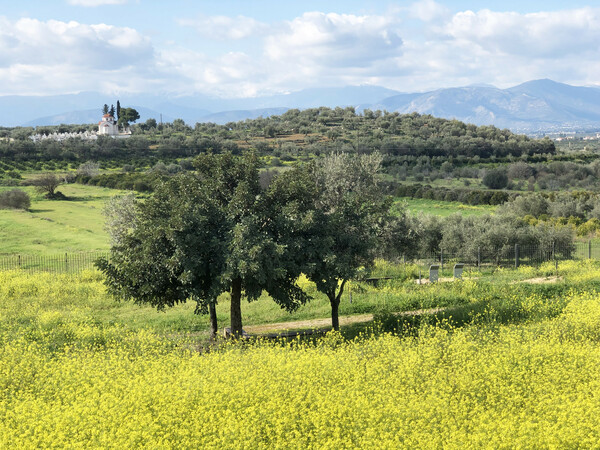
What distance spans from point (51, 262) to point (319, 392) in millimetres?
26427

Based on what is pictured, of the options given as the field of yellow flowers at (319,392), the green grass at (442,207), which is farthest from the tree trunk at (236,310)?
the green grass at (442,207)

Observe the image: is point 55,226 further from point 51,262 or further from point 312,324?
point 312,324

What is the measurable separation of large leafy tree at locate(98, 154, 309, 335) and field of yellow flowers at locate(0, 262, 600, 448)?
69.9 inches

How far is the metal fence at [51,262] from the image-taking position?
31156mm

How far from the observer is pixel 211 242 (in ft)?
52.7

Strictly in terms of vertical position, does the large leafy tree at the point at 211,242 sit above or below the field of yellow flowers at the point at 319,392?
above

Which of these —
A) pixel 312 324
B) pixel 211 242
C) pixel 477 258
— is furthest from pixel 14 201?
pixel 211 242

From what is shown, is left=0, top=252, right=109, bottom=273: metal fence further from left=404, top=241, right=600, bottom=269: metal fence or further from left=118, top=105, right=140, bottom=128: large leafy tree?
left=118, top=105, right=140, bottom=128: large leafy tree

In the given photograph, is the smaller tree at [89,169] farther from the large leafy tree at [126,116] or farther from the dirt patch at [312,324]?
the large leafy tree at [126,116]

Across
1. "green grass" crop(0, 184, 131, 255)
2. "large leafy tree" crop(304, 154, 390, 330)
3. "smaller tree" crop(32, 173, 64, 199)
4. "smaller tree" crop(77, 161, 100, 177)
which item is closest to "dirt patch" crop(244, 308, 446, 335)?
"large leafy tree" crop(304, 154, 390, 330)

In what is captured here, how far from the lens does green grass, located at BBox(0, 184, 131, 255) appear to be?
3888 cm

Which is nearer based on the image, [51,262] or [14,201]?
[51,262]

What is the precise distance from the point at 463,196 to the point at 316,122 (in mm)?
69887

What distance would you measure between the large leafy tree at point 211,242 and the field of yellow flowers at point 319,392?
1.78m
